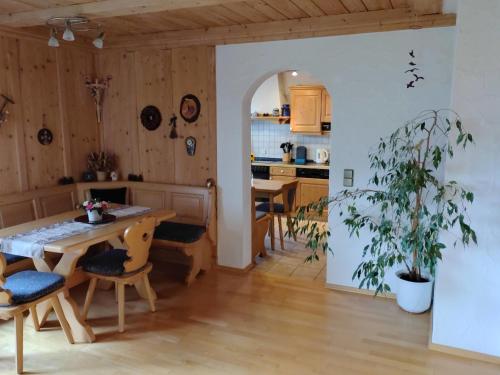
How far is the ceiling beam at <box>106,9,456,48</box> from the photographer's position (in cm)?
330

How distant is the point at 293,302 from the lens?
362cm

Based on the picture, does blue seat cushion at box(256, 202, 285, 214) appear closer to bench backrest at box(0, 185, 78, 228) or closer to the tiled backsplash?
bench backrest at box(0, 185, 78, 228)

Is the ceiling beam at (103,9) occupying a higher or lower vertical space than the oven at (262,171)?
higher

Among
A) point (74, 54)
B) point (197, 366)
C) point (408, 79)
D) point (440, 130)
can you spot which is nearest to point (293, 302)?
point (197, 366)

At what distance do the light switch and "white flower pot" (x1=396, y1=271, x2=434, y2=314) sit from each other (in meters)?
0.92

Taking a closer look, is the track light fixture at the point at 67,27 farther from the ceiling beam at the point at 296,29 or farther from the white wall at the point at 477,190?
the white wall at the point at 477,190

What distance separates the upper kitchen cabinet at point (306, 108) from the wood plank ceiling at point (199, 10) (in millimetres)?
3172

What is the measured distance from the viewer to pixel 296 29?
12.1 feet

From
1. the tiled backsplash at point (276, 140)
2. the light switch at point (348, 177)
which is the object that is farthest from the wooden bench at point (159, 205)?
the tiled backsplash at point (276, 140)

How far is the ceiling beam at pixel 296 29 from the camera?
3301mm

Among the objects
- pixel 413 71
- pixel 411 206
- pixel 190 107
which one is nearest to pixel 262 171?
pixel 190 107

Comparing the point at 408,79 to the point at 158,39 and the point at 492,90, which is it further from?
the point at 158,39

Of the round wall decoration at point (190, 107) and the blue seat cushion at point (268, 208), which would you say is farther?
the blue seat cushion at point (268, 208)

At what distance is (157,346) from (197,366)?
1.28ft
